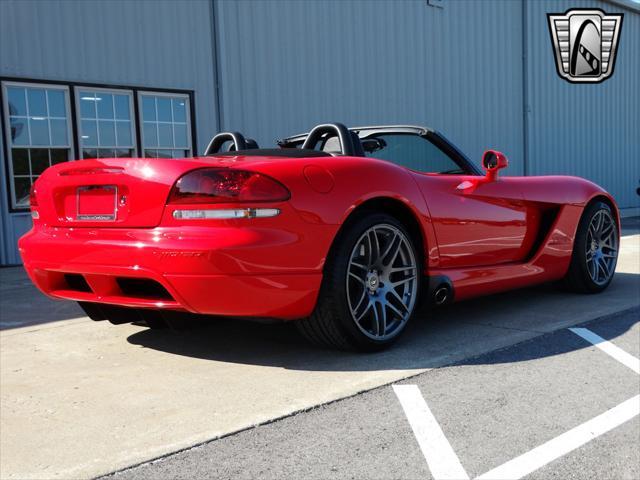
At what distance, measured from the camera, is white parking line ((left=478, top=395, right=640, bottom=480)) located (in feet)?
6.76

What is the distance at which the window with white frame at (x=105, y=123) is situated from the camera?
8.74 m

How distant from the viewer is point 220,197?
2889mm

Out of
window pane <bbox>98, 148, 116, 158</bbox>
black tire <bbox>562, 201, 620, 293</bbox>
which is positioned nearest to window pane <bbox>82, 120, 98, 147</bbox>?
window pane <bbox>98, 148, 116, 158</bbox>

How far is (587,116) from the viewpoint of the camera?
17.8 metres

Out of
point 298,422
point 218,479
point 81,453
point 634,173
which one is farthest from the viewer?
point 634,173

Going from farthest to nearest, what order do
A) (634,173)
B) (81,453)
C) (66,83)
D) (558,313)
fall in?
(634,173), (66,83), (558,313), (81,453)

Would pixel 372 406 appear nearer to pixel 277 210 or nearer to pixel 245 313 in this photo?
pixel 245 313

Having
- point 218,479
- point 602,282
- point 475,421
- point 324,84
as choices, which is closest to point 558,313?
point 602,282

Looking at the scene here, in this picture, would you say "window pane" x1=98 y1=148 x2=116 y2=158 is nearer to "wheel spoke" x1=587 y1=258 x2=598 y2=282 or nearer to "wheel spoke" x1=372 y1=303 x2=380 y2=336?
"wheel spoke" x1=587 y1=258 x2=598 y2=282

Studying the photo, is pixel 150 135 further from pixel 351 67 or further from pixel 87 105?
pixel 351 67

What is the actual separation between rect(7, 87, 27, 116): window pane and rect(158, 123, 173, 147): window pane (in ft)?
6.13

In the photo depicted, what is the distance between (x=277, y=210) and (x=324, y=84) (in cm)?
879

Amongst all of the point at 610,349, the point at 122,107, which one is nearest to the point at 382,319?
the point at 610,349

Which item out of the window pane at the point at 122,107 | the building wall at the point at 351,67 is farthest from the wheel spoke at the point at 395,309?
the window pane at the point at 122,107
